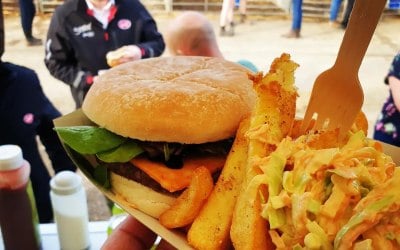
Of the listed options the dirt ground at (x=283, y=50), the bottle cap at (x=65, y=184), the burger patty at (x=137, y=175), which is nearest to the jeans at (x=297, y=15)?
the dirt ground at (x=283, y=50)

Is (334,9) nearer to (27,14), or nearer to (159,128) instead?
(27,14)

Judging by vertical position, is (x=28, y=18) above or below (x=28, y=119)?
below

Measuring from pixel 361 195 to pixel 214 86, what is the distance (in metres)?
0.46

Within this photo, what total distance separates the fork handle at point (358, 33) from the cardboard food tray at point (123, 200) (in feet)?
1.00

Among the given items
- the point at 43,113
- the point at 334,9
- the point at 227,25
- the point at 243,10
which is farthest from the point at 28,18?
the point at 334,9

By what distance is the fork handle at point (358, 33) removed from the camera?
695mm

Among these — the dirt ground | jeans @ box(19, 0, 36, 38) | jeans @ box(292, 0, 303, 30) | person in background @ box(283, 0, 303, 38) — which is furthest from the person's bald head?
jeans @ box(292, 0, 303, 30)

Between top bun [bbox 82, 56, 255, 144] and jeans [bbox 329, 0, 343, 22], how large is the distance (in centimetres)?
658

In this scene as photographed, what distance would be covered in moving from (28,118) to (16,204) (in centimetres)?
80

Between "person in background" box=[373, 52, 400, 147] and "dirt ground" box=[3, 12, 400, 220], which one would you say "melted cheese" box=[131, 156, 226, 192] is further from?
"dirt ground" box=[3, 12, 400, 220]

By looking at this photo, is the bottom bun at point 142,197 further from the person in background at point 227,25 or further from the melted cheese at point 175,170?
the person in background at point 227,25

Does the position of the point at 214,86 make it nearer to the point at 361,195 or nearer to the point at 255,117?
the point at 255,117

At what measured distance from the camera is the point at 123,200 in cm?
103

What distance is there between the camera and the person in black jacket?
2.33 m
